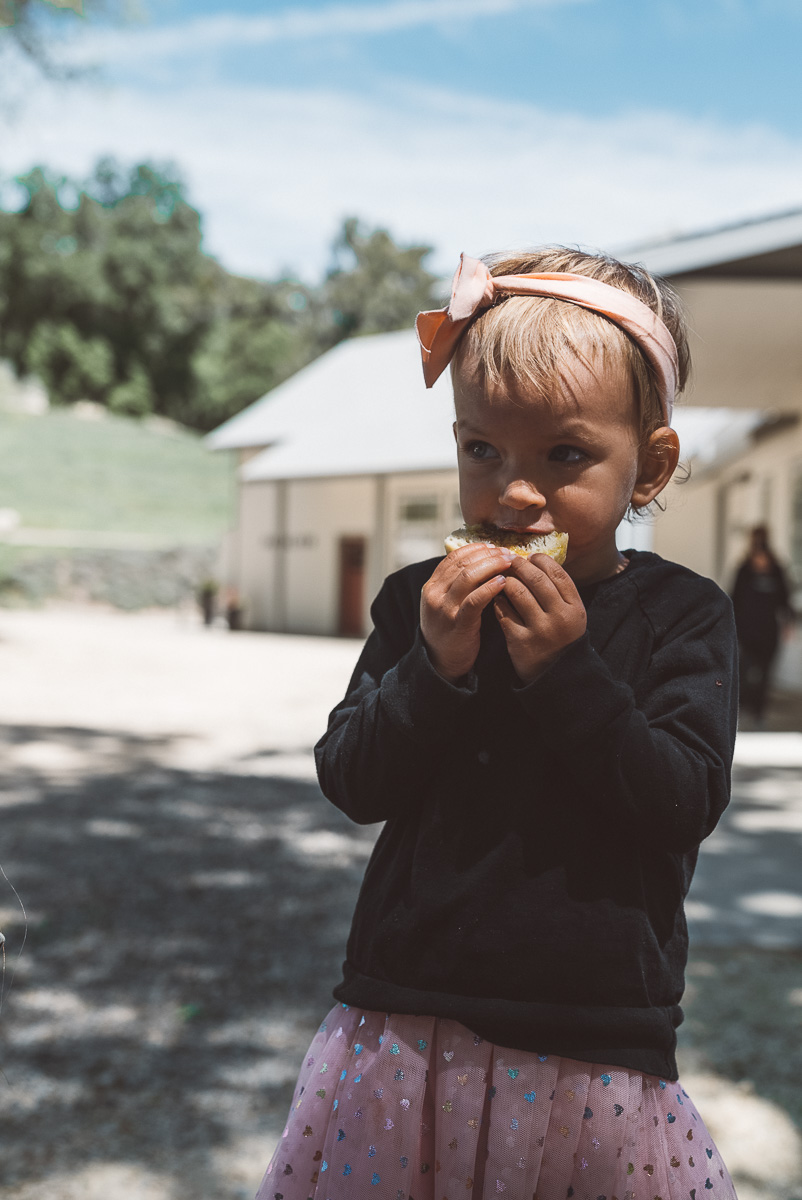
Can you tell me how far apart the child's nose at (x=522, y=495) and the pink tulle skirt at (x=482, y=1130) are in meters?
0.59

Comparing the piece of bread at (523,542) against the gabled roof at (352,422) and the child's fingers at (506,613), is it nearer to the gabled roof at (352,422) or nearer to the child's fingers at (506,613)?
the child's fingers at (506,613)

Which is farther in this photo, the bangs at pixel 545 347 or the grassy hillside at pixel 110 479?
the grassy hillside at pixel 110 479

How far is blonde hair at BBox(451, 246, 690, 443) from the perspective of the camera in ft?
4.00

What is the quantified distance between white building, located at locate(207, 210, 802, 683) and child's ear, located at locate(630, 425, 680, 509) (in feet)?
31.2

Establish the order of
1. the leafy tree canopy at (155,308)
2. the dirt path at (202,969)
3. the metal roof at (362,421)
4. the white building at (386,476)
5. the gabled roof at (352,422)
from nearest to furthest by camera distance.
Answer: the dirt path at (202,969)
the white building at (386,476)
the metal roof at (362,421)
the gabled roof at (352,422)
the leafy tree canopy at (155,308)

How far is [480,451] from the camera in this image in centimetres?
128

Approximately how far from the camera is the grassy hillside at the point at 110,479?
3788cm

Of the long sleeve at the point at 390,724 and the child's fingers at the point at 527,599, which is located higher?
the child's fingers at the point at 527,599

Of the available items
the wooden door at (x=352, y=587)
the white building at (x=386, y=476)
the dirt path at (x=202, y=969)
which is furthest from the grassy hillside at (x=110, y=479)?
the dirt path at (x=202, y=969)

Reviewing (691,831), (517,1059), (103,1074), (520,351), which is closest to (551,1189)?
(517,1059)

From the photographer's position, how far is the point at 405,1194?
1.27 meters

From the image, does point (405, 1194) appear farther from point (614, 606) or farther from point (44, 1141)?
point (44, 1141)

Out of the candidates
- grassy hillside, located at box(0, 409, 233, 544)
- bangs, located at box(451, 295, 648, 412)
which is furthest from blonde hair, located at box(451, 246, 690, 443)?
grassy hillside, located at box(0, 409, 233, 544)

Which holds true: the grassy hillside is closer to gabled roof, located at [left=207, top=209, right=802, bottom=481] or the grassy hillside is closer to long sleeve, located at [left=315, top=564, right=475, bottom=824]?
gabled roof, located at [left=207, top=209, right=802, bottom=481]
